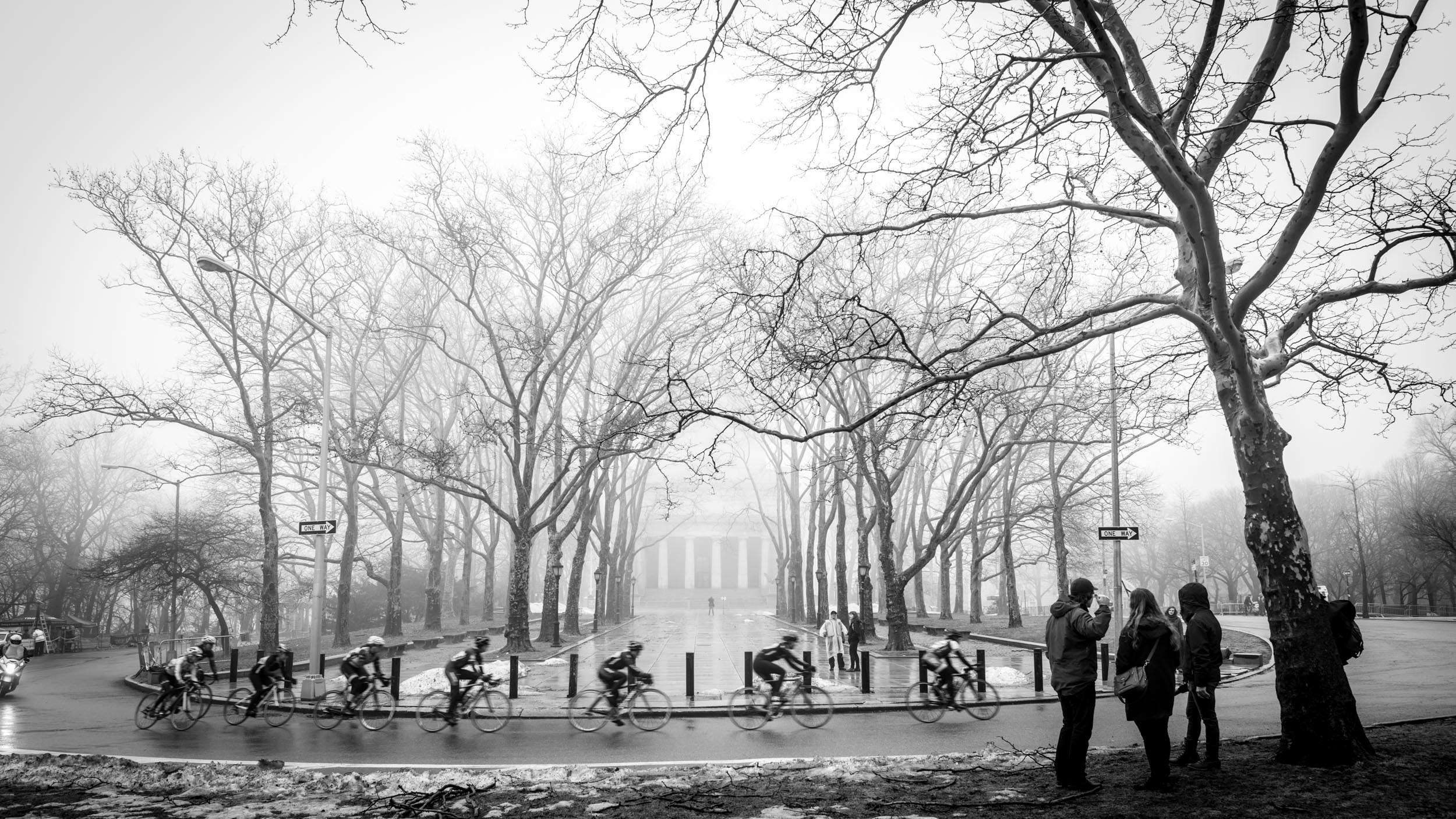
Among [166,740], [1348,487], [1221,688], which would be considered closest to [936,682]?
[1221,688]

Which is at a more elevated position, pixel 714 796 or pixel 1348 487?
pixel 1348 487

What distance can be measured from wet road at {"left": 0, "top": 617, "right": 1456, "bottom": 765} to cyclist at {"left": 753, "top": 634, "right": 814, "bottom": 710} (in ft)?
1.79

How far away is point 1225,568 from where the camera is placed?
78.9 m

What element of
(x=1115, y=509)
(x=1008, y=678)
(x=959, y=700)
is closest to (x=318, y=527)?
(x=959, y=700)

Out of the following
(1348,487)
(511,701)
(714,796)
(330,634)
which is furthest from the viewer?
(1348,487)

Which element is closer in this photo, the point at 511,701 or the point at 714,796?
the point at 714,796

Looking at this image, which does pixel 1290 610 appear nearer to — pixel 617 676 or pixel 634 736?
pixel 634 736

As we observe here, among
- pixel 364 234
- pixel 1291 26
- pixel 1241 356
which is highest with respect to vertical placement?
pixel 364 234

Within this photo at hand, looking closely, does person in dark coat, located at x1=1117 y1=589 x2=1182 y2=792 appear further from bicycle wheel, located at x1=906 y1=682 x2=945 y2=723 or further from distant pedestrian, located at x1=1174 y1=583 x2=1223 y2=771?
bicycle wheel, located at x1=906 y1=682 x2=945 y2=723

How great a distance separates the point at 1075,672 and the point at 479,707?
925 cm

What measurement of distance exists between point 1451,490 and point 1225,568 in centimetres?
2757

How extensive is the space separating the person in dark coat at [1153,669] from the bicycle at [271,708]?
12525mm

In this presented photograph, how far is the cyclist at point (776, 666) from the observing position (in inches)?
539

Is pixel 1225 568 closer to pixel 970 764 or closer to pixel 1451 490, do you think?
pixel 1451 490
